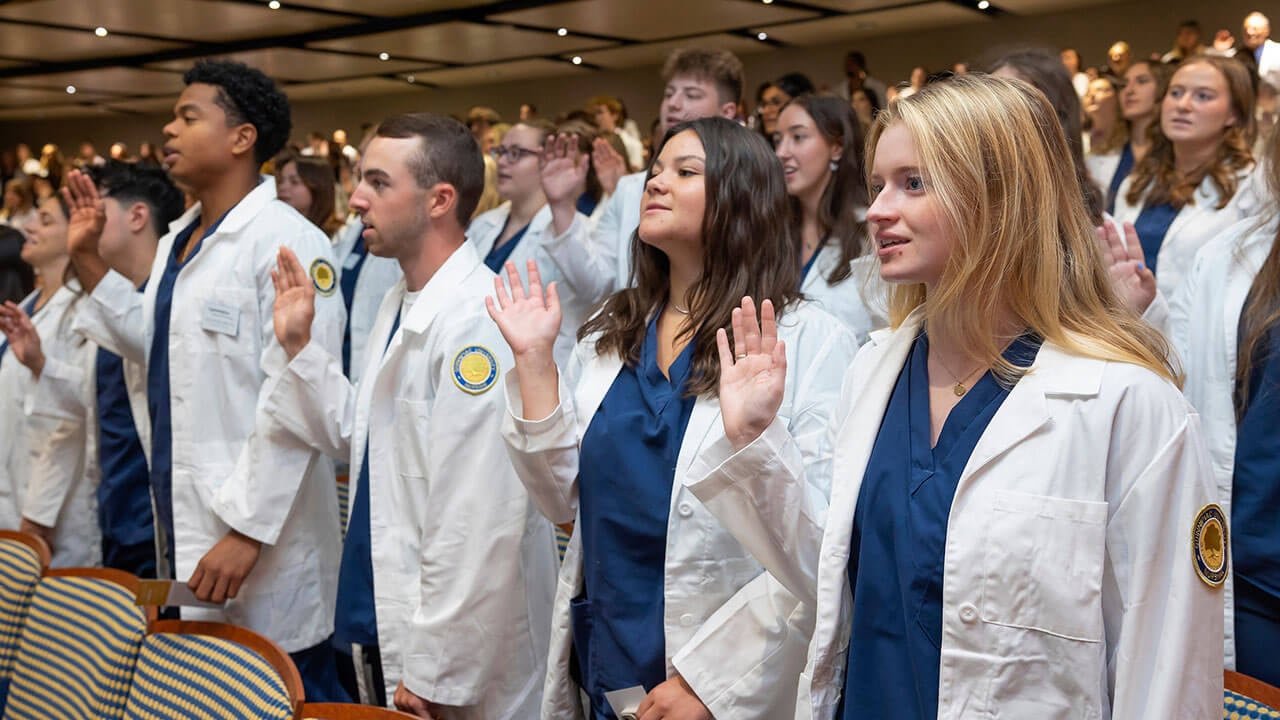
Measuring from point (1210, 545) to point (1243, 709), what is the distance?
26cm

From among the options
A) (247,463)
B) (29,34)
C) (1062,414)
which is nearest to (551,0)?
(29,34)

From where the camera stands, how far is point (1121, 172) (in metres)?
4.61

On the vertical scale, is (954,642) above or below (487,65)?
below

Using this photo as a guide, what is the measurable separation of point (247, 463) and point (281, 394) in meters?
0.21

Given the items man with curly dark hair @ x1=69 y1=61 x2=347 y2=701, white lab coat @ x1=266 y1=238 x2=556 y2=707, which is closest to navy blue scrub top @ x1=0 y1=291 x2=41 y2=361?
man with curly dark hair @ x1=69 y1=61 x2=347 y2=701

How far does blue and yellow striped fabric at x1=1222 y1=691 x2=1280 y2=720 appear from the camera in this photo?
1354 mm

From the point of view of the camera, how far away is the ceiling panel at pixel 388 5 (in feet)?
30.1

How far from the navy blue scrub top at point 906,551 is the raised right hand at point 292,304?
1.45 m

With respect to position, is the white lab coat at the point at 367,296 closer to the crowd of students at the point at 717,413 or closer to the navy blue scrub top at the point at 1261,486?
the crowd of students at the point at 717,413

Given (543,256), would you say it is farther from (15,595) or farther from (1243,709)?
(1243,709)

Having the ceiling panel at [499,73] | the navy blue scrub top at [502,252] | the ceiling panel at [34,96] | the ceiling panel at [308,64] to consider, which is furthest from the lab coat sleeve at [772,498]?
the ceiling panel at [34,96]

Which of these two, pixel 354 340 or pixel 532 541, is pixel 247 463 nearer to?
pixel 532 541

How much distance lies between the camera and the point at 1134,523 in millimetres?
1252

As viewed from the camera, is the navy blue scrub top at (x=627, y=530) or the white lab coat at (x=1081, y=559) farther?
the navy blue scrub top at (x=627, y=530)
